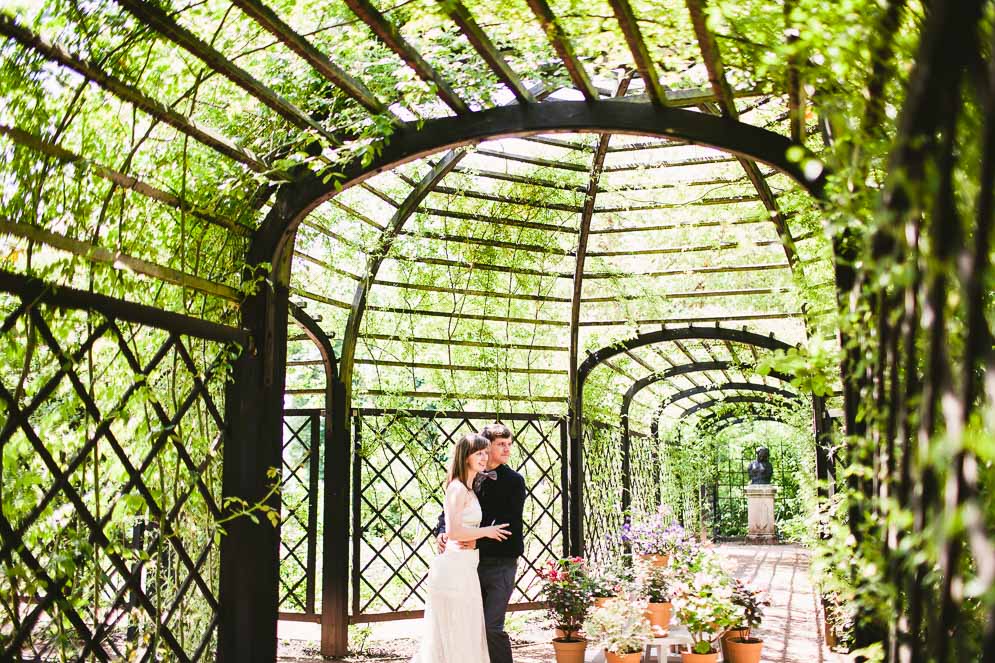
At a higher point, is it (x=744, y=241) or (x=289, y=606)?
(x=744, y=241)

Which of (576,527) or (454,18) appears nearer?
(454,18)

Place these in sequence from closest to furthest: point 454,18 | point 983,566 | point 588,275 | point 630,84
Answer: point 983,566, point 454,18, point 630,84, point 588,275

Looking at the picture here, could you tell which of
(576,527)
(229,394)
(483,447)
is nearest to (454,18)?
(229,394)

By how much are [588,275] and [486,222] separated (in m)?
1.05

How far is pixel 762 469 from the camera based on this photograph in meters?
17.2

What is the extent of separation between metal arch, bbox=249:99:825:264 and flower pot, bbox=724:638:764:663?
314 cm

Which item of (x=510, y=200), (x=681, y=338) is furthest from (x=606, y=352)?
(x=510, y=200)

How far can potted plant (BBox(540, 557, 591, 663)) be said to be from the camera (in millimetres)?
5312

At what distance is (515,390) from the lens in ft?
22.7

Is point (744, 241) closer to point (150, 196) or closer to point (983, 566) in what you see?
point (150, 196)

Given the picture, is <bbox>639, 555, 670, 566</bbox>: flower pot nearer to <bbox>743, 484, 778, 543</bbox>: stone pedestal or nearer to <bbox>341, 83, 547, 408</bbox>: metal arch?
<bbox>341, 83, 547, 408</bbox>: metal arch

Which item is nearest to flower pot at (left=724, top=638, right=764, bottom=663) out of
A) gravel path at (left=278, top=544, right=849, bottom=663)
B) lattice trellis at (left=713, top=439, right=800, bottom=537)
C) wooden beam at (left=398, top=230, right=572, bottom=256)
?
gravel path at (left=278, top=544, right=849, bottom=663)

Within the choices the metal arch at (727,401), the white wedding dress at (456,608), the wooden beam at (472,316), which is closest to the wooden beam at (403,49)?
the white wedding dress at (456,608)

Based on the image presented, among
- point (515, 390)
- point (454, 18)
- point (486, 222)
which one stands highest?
point (486, 222)
